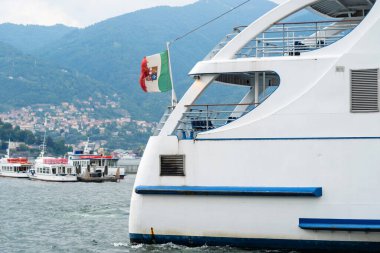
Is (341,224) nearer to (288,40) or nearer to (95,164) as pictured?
(288,40)

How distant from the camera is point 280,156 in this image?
48.0 ft

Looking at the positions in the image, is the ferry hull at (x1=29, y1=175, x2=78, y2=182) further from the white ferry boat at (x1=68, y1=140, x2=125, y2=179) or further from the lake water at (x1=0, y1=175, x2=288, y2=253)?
the lake water at (x1=0, y1=175, x2=288, y2=253)

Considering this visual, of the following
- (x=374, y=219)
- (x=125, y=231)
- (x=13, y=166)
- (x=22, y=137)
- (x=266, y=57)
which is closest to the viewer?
(x=374, y=219)

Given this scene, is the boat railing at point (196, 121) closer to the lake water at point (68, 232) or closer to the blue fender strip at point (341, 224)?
the lake water at point (68, 232)

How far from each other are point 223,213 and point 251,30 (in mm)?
3468

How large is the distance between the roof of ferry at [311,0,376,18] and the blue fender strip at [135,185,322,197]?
399cm

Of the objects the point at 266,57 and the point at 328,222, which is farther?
the point at 266,57

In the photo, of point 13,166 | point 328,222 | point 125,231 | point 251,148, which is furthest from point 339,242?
point 13,166

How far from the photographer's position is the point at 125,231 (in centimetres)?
2050

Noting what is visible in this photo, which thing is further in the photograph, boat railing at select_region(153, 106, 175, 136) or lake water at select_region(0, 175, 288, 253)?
lake water at select_region(0, 175, 288, 253)

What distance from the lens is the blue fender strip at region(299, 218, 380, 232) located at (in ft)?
46.0

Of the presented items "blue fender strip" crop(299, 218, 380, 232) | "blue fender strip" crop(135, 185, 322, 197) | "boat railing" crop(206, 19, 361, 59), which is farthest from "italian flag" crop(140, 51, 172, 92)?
"blue fender strip" crop(299, 218, 380, 232)

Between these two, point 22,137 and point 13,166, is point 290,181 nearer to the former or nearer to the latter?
point 13,166

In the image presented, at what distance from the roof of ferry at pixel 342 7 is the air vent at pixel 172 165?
409 cm
